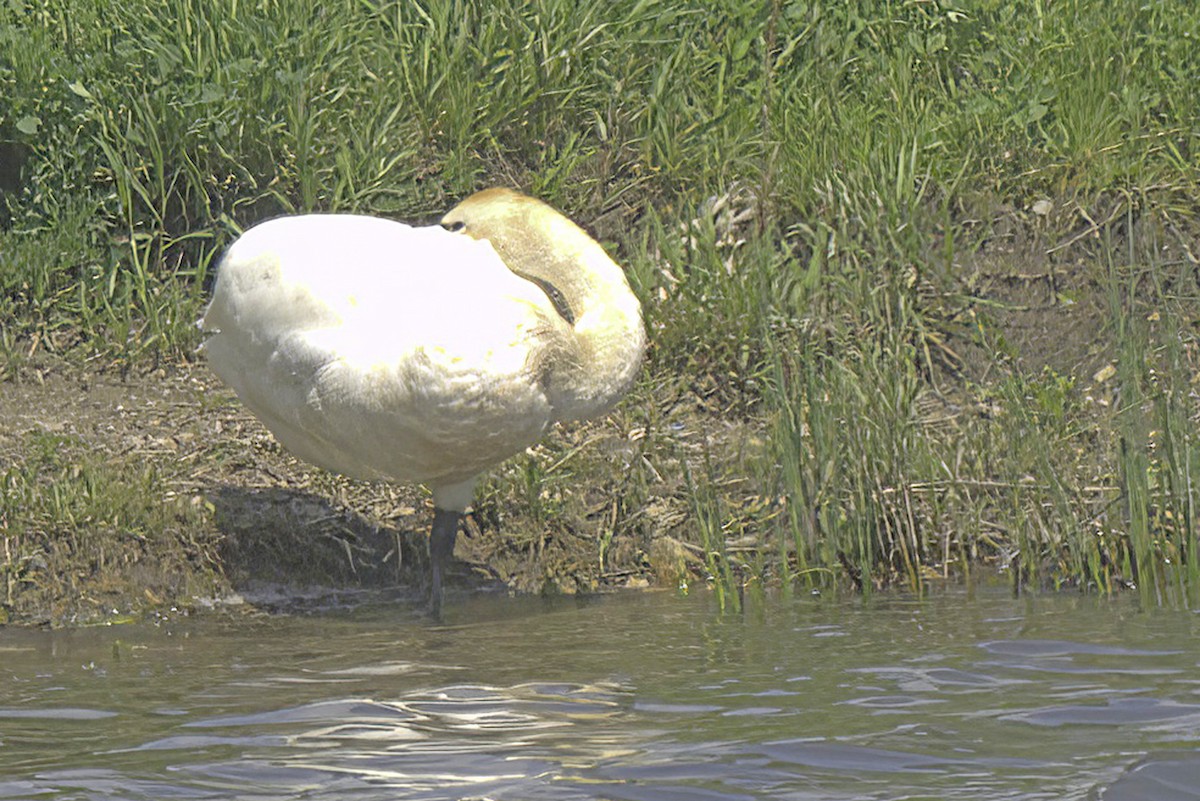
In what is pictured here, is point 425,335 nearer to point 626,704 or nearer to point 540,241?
point 540,241

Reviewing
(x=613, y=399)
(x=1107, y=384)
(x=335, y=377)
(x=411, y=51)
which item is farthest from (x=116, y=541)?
(x=1107, y=384)

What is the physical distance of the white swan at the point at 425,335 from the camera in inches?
209

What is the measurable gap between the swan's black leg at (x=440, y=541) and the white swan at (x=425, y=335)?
11 mm

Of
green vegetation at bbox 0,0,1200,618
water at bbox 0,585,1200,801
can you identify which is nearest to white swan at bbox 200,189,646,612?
water at bbox 0,585,1200,801

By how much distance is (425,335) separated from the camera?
5277 millimetres

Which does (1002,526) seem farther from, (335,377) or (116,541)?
(116,541)

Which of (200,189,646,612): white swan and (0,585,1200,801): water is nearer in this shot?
(0,585,1200,801): water

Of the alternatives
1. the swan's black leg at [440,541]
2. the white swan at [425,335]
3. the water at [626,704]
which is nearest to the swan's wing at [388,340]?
the white swan at [425,335]

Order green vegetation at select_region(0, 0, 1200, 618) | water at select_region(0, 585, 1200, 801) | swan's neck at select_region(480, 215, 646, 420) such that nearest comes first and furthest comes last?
water at select_region(0, 585, 1200, 801), swan's neck at select_region(480, 215, 646, 420), green vegetation at select_region(0, 0, 1200, 618)

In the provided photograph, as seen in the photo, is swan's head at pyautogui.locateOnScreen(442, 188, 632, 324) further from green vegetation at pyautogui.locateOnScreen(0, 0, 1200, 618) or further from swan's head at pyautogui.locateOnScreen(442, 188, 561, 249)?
green vegetation at pyautogui.locateOnScreen(0, 0, 1200, 618)

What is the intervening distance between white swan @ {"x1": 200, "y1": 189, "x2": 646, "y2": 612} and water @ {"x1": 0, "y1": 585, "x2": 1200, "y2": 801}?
576 millimetres

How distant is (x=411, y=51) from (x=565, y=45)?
2.07 ft

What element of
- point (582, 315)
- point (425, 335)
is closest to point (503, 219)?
point (582, 315)

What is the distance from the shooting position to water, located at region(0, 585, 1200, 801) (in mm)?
3662
